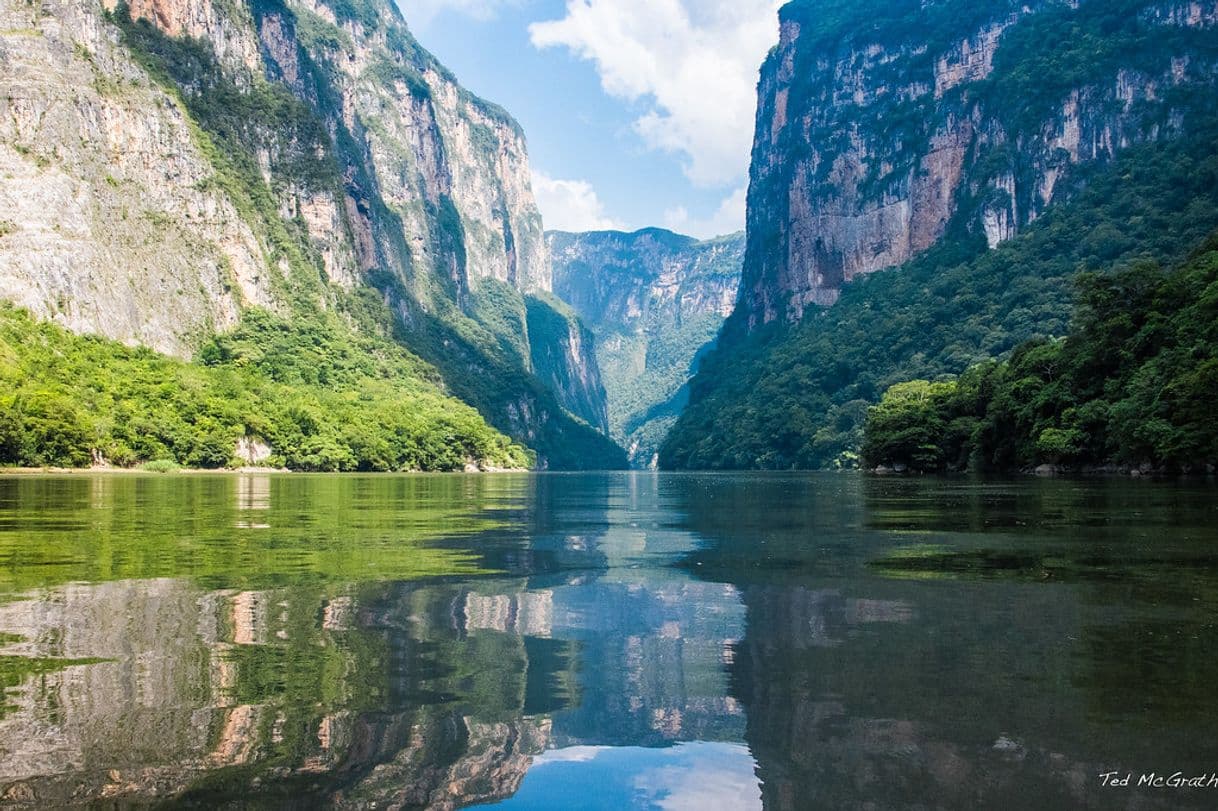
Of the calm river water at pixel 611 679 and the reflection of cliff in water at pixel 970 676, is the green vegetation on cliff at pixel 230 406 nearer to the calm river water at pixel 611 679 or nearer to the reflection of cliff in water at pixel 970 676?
the calm river water at pixel 611 679

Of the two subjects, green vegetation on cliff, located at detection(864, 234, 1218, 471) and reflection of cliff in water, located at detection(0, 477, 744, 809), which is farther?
green vegetation on cliff, located at detection(864, 234, 1218, 471)

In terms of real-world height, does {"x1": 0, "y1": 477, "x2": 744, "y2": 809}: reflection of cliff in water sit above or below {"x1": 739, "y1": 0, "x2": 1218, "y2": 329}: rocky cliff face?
below

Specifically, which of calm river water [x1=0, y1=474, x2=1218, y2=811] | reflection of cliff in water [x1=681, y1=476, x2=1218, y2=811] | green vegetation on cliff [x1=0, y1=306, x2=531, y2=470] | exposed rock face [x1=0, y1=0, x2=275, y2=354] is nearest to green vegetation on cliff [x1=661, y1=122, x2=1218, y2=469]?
green vegetation on cliff [x1=0, y1=306, x2=531, y2=470]

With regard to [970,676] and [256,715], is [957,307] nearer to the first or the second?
[970,676]

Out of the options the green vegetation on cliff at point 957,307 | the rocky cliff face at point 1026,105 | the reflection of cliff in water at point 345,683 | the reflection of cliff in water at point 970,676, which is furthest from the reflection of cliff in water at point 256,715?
the rocky cliff face at point 1026,105

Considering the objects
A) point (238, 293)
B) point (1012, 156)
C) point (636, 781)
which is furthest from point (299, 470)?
point (1012, 156)

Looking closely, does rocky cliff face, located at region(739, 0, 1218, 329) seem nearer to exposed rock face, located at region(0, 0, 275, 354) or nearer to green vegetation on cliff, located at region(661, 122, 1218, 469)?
green vegetation on cliff, located at region(661, 122, 1218, 469)
